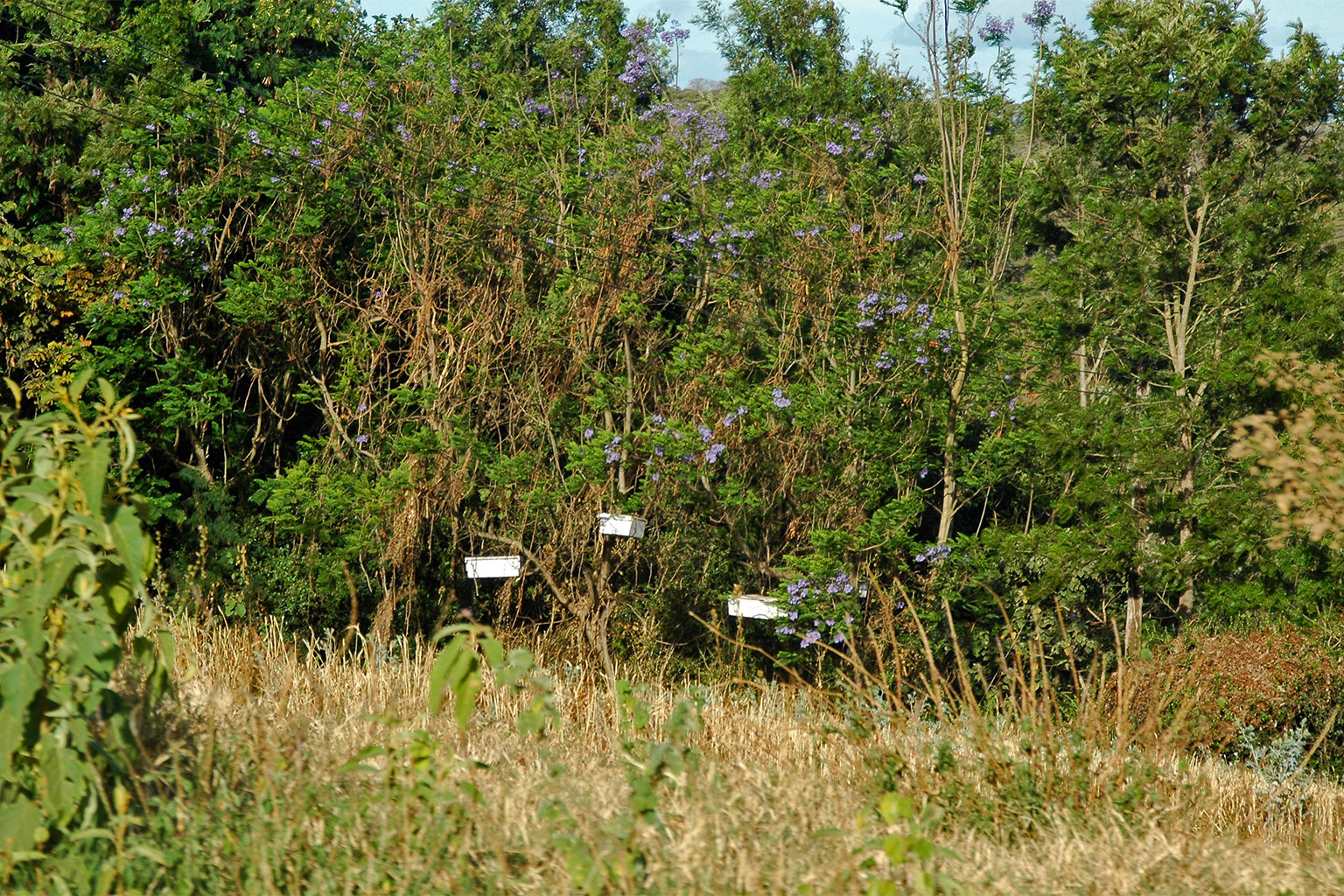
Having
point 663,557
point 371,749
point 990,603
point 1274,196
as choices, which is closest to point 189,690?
point 371,749

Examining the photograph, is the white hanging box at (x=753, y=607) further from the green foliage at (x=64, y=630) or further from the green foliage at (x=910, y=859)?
the green foliage at (x=64, y=630)

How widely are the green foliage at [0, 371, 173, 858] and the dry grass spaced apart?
0.33m

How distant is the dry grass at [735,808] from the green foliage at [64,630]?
334 millimetres

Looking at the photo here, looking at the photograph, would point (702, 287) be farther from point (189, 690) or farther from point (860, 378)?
point (189, 690)

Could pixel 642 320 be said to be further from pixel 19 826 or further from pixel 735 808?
pixel 19 826

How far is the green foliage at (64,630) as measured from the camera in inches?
90.0

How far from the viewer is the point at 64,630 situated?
2500 millimetres

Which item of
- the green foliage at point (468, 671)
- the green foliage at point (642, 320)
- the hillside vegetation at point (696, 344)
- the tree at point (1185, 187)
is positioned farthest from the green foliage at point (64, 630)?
the tree at point (1185, 187)

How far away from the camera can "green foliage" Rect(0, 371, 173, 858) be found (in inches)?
90.0

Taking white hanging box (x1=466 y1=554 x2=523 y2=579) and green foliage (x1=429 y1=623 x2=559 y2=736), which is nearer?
green foliage (x1=429 y1=623 x2=559 y2=736)

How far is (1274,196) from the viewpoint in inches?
437

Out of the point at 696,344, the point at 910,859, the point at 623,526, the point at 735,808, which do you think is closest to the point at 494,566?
the point at 623,526

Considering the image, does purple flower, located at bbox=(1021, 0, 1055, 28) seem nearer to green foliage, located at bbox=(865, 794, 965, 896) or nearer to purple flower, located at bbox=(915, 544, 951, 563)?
purple flower, located at bbox=(915, 544, 951, 563)

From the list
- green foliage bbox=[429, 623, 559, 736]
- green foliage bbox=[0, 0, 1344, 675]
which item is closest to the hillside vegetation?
green foliage bbox=[0, 0, 1344, 675]
